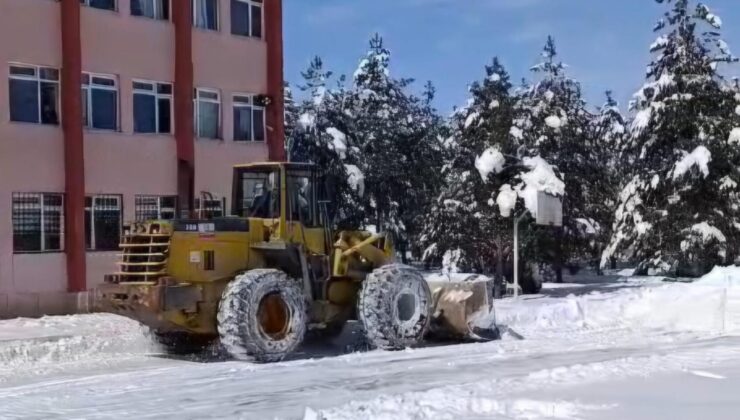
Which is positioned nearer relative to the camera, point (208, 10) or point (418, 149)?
point (208, 10)

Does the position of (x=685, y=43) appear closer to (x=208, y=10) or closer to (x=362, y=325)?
(x=208, y=10)

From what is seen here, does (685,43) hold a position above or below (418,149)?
above

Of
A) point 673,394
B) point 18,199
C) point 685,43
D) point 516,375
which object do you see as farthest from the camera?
point 685,43

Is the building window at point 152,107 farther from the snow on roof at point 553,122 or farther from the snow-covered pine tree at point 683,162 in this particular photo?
the snow-covered pine tree at point 683,162

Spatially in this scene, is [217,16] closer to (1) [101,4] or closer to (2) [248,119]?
(2) [248,119]

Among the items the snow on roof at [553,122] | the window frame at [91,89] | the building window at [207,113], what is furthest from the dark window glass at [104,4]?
the snow on roof at [553,122]

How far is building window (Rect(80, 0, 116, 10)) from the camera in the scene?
75.5 ft

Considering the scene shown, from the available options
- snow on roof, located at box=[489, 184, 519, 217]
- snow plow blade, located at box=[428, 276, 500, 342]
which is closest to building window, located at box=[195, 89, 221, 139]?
snow on roof, located at box=[489, 184, 519, 217]

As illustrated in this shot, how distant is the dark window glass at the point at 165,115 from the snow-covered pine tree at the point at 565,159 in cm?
874

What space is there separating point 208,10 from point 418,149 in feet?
42.5

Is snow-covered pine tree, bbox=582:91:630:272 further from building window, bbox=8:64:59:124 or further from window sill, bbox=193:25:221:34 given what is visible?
building window, bbox=8:64:59:124

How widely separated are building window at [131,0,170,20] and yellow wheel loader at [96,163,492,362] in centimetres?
1036

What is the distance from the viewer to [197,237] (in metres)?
13.7

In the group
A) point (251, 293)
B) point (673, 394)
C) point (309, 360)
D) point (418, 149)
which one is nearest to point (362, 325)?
point (309, 360)
